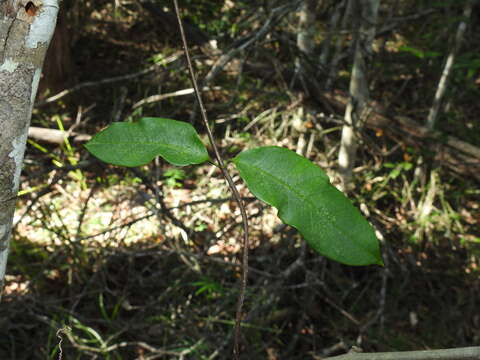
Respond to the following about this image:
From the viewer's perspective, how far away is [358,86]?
2436mm

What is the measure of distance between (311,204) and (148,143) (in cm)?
25

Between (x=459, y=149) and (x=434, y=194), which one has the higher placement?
(x=459, y=149)

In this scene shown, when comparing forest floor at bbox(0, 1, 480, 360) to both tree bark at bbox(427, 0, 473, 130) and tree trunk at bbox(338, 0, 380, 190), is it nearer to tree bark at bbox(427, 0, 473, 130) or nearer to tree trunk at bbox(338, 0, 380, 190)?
tree trunk at bbox(338, 0, 380, 190)

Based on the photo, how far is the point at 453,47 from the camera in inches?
103

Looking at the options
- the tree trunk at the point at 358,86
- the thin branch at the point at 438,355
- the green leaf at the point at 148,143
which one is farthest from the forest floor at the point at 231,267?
the thin branch at the point at 438,355

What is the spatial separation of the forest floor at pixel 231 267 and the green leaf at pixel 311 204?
1147mm

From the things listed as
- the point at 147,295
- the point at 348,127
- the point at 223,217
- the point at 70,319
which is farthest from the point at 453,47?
the point at 70,319

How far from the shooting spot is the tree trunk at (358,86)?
2.22m

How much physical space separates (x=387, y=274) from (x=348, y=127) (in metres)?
0.84

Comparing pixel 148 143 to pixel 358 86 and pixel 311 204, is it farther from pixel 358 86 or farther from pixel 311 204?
pixel 358 86

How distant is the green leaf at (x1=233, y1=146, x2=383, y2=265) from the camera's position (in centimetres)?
54

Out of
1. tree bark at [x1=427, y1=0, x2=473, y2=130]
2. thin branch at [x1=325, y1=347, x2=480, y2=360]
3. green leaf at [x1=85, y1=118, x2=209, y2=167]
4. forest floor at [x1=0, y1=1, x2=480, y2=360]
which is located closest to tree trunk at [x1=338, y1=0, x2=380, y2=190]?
forest floor at [x1=0, y1=1, x2=480, y2=360]

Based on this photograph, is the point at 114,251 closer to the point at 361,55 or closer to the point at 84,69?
the point at 361,55

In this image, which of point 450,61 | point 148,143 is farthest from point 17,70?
point 450,61
